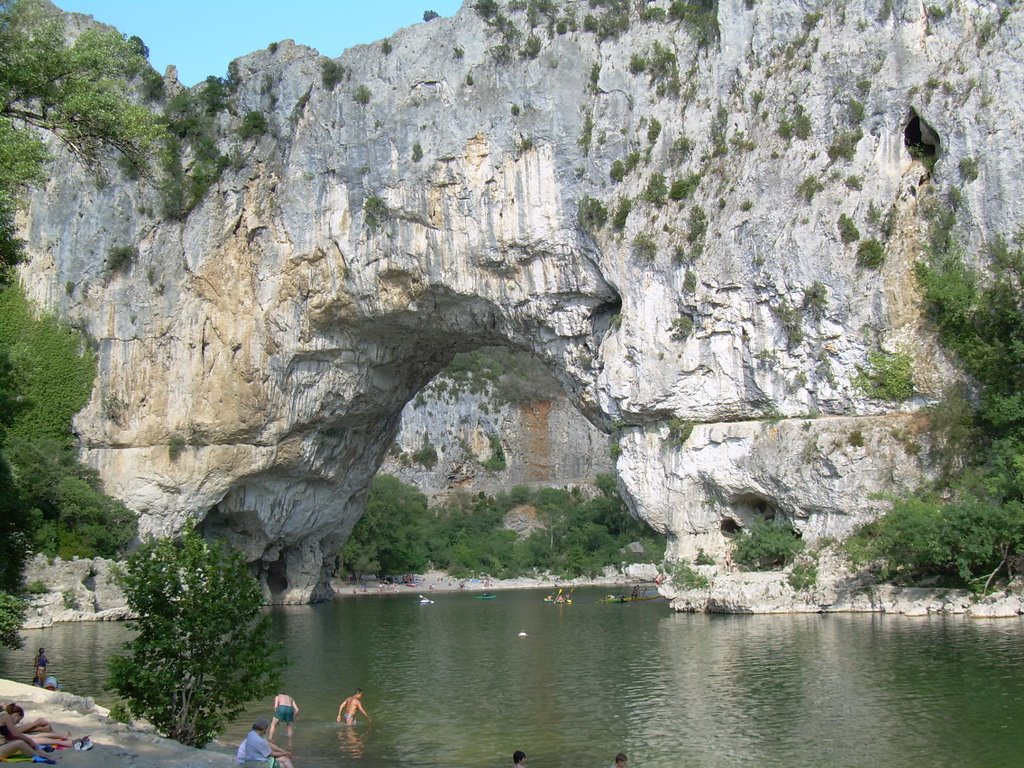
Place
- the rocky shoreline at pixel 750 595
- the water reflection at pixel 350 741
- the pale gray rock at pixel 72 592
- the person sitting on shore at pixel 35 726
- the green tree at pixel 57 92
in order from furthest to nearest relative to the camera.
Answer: the pale gray rock at pixel 72 592 → the rocky shoreline at pixel 750 595 → the water reflection at pixel 350 741 → the green tree at pixel 57 92 → the person sitting on shore at pixel 35 726

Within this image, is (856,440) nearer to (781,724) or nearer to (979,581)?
(979,581)

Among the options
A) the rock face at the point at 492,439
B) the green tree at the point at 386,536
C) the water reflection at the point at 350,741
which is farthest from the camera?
the rock face at the point at 492,439

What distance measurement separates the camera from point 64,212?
4075cm

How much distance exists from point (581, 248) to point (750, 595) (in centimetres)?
1237

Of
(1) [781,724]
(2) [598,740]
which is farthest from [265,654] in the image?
(1) [781,724]

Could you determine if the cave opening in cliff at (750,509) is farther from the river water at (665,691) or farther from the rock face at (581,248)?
the river water at (665,691)

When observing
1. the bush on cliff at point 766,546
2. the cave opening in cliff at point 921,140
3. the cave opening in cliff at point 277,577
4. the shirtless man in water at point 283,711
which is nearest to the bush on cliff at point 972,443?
the cave opening in cliff at point 921,140

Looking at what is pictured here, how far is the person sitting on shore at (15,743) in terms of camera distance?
431 inches

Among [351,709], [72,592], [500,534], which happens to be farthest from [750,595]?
[500,534]

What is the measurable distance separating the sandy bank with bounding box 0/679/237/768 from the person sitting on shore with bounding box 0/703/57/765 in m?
0.20

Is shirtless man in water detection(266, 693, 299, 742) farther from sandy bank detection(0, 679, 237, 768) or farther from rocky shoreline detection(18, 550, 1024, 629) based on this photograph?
rocky shoreline detection(18, 550, 1024, 629)

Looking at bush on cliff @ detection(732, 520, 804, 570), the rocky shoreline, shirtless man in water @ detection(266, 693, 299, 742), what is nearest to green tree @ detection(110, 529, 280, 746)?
shirtless man in water @ detection(266, 693, 299, 742)

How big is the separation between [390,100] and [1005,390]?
22.2 m

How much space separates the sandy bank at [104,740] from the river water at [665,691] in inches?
76.1
